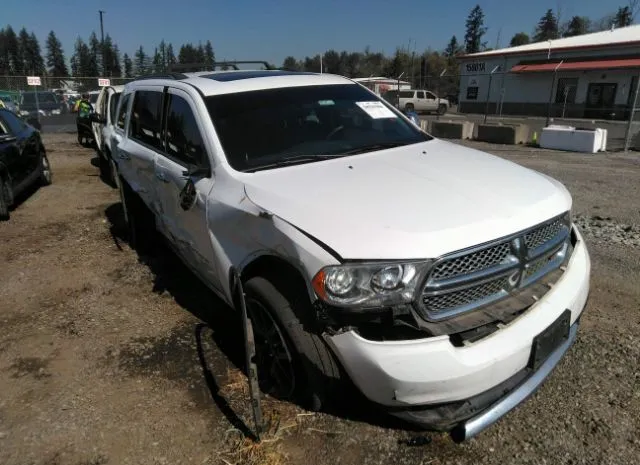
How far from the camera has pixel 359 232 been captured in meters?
2.25

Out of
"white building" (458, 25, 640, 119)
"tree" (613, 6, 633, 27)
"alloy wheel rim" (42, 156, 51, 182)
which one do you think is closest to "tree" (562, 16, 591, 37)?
"tree" (613, 6, 633, 27)

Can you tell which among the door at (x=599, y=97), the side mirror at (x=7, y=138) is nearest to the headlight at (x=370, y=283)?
the side mirror at (x=7, y=138)

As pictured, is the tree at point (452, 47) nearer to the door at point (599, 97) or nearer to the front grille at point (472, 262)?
the door at point (599, 97)

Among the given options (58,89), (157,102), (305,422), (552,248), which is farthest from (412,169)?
(58,89)

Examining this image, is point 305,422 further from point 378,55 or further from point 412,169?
point 378,55

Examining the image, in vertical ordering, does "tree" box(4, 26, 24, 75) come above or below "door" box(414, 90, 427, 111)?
above

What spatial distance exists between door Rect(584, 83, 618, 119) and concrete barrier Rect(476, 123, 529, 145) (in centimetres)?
2047

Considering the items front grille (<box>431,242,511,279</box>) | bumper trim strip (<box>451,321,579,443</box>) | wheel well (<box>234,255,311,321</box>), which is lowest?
bumper trim strip (<box>451,321,579,443</box>)

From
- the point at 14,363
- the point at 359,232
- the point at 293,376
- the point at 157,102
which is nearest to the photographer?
the point at 359,232

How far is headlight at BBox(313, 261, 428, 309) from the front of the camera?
2143 millimetres

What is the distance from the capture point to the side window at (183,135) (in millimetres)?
3398

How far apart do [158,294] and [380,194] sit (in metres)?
2.73

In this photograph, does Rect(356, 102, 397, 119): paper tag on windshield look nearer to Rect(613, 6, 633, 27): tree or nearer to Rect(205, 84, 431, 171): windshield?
Rect(205, 84, 431, 171): windshield

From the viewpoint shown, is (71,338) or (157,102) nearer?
(71,338)
